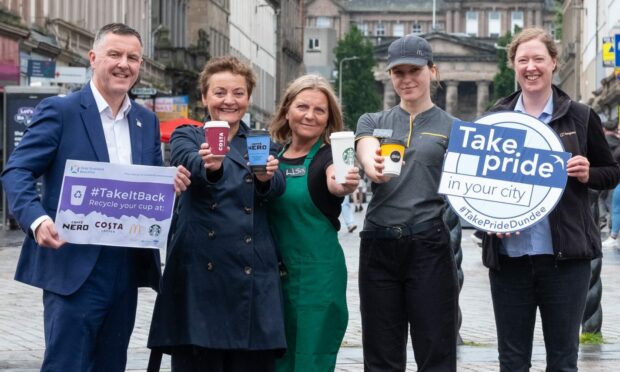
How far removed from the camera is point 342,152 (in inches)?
241

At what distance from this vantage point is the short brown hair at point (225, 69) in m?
6.41

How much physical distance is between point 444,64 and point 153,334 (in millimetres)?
162187

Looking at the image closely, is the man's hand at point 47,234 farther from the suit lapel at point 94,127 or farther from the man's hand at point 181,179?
the man's hand at point 181,179

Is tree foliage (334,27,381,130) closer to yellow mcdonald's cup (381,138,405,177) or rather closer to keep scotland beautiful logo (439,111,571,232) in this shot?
keep scotland beautiful logo (439,111,571,232)

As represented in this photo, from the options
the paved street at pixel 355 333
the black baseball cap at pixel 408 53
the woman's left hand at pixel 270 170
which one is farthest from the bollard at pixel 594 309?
the woman's left hand at pixel 270 170

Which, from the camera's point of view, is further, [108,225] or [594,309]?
[594,309]

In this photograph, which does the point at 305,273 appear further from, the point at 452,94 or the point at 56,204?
the point at 452,94

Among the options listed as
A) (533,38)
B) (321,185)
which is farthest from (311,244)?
(533,38)

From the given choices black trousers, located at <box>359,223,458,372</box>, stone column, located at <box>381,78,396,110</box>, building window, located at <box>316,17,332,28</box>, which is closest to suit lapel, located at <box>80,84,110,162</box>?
black trousers, located at <box>359,223,458,372</box>

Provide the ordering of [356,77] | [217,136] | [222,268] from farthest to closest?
[356,77], [222,268], [217,136]

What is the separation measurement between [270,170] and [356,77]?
118358 mm

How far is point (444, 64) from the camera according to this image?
16712 centimetres

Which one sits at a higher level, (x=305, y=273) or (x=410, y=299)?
(x=305, y=273)

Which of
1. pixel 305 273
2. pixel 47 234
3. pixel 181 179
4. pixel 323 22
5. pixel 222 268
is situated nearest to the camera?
pixel 47 234
